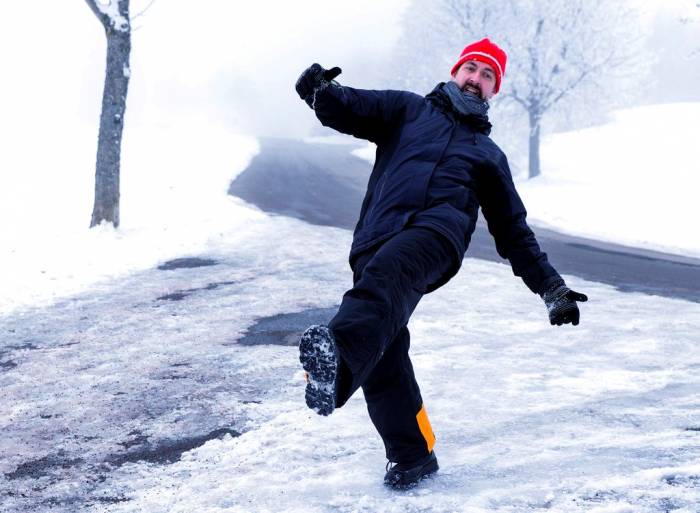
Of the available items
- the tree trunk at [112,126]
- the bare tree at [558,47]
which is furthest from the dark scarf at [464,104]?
the bare tree at [558,47]

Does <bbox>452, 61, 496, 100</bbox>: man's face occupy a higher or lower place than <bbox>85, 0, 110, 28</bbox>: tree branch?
lower

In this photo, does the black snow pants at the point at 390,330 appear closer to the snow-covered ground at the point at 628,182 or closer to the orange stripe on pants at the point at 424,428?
the orange stripe on pants at the point at 424,428

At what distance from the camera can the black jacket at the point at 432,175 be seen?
304 cm

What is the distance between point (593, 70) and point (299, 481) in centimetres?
2571

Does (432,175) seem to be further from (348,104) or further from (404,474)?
(404,474)

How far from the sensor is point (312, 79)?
126 inches

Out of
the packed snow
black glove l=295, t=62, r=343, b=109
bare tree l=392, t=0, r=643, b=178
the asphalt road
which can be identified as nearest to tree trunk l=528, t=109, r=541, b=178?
bare tree l=392, t=0, r=643, b=178

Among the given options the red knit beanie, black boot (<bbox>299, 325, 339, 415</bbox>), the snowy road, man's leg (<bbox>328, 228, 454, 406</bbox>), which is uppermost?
the red knit beanie

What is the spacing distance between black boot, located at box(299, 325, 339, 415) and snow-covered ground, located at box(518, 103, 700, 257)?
37.2ft

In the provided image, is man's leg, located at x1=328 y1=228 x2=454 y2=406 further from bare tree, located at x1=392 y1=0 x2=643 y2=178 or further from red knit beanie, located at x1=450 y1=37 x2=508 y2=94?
bare tree, located at x1=392 y1=0 x2=643 y2=178

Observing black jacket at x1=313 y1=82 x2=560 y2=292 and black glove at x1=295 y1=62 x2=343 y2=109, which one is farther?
Answer: black glove at x1=295 y1=62 x2=343 y2=109

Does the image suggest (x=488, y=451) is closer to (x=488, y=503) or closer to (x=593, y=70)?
(x=488, y=503)

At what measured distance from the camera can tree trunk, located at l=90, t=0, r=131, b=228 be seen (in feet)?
35.8

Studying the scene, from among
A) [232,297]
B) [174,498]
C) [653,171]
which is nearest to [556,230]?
[232,297]
